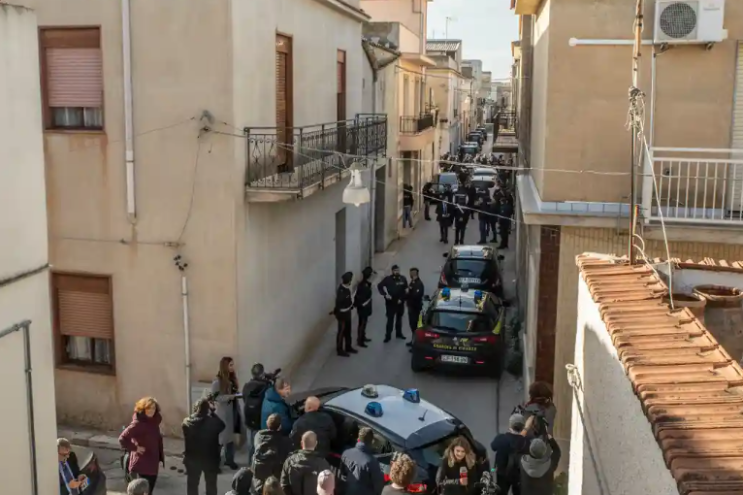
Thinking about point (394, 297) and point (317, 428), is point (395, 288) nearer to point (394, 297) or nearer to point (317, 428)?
point (394, 297)

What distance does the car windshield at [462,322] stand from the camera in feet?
44.2

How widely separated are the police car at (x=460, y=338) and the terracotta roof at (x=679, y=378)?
6.86 m

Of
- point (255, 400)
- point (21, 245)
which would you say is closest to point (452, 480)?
point (255, 400)

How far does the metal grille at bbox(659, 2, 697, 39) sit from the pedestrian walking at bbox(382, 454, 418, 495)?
6.19 m

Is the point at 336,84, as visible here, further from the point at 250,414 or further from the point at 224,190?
the point at 250,414

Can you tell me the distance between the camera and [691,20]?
31.4 feet

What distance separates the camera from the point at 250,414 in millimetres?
9734

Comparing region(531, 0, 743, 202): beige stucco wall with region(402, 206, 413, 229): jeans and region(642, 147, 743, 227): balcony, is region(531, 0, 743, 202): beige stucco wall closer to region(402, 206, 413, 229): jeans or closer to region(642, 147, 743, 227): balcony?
region(642, 147, 743, 227): balcony

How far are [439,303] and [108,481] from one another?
6.23 meters

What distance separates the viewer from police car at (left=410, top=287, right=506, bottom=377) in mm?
13344

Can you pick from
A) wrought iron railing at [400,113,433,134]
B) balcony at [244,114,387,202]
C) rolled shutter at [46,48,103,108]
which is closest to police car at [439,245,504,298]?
balcony at [244,114,387,202]

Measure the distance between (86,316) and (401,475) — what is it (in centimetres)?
654

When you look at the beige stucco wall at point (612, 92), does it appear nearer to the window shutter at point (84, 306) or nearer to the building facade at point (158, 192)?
the building facade at point (158, 192)

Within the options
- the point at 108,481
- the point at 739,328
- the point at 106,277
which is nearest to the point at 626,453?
the point at 739,328
